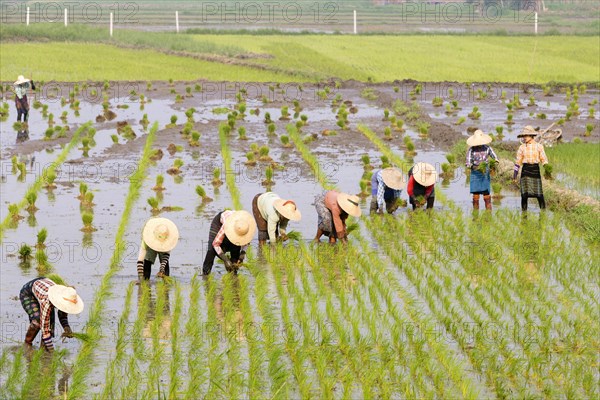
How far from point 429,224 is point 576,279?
8.34ft

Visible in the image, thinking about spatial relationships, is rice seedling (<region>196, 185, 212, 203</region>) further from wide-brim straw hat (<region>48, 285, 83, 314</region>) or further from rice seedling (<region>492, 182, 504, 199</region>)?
wide-brim straw hat (<region>48, 285, 83, 314</region>)

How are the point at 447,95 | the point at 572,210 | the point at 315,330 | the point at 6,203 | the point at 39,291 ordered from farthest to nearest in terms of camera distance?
the point at 447,95, the point at 6,203, the point at 572,210, the point at 315,330, the point at 39,291

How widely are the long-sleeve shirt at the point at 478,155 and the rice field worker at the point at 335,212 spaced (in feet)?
6.97

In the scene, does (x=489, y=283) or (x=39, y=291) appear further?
(x=489, y=283)

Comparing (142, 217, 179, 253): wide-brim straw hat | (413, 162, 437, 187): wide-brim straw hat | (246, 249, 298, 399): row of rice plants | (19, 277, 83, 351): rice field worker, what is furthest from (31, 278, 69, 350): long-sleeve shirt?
(413, 162, 437, 187): wide-brim straw hat

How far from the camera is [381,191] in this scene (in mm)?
12828

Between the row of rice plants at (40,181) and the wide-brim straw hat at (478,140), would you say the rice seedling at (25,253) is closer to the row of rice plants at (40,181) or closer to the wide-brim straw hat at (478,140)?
the row of rice plants at (40,181)

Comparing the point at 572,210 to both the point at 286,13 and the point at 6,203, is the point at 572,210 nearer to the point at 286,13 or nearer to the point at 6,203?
the point at 6,203

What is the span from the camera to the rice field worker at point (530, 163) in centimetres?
1282

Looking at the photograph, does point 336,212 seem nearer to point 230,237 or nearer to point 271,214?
point 271,214

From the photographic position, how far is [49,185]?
15078 mm

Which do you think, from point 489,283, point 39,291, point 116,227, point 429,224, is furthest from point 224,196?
point 39,291

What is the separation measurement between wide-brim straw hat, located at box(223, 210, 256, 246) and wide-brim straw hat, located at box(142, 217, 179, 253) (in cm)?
44

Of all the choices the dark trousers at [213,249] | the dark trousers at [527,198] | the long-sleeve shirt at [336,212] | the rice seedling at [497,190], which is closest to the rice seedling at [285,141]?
the rice seedling at [497,190]
